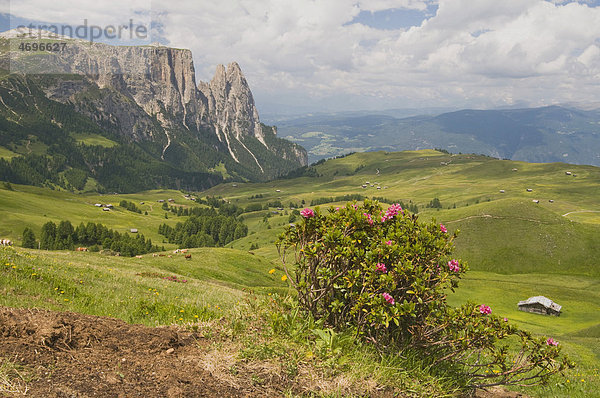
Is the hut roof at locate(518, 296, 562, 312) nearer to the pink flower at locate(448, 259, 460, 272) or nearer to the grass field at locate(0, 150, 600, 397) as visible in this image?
the grass field at locate(0, 150, 600, 397)

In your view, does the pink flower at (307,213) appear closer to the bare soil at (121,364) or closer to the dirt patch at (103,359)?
the bare soil at (121,364)

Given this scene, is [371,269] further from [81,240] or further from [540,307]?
[81,240]

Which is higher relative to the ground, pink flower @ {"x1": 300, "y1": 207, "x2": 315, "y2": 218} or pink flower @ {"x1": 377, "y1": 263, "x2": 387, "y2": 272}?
pink flower @ {"x1": 300, "y1": 207, "x2": 315, "y2": 218}

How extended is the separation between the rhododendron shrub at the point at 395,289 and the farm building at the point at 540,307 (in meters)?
89.2

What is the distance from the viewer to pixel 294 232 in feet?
34.2

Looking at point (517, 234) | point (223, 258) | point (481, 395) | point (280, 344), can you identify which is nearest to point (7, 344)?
point (280, 344)

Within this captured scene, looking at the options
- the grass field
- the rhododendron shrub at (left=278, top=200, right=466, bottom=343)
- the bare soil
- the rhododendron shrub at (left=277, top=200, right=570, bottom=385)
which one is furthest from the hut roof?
the bare soil

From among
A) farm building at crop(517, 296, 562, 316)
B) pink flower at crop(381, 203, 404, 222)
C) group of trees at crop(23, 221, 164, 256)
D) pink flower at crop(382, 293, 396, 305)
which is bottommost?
farm building at crop(517, 296, 562, 316)

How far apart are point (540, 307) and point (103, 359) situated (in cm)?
9771

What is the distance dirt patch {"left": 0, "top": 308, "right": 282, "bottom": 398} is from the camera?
684 cm

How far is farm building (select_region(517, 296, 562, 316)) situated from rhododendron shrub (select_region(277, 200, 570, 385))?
8919cm

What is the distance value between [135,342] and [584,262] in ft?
519

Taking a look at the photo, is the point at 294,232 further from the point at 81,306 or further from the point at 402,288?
the point at 81,306

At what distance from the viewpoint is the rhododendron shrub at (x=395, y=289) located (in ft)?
27.7
